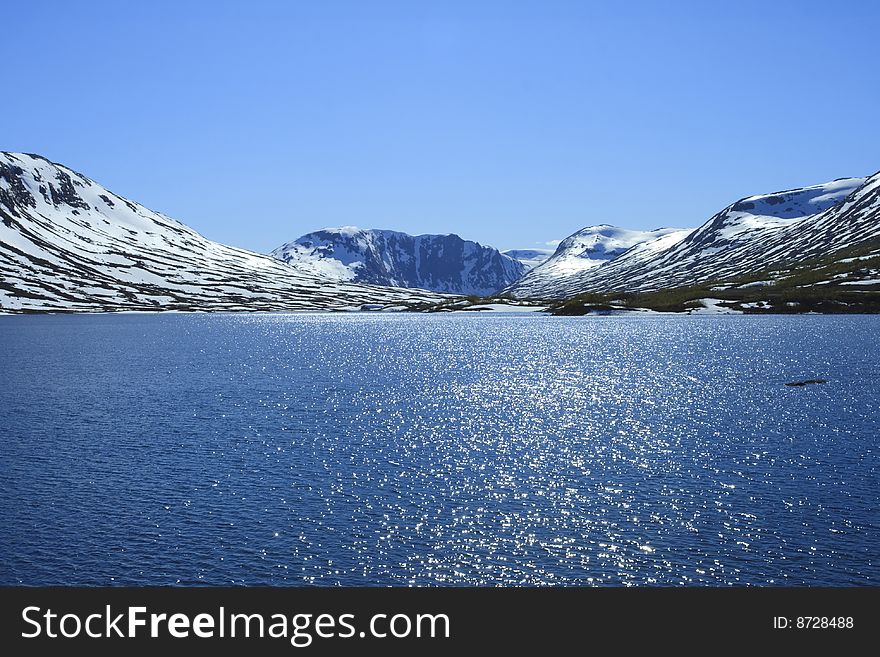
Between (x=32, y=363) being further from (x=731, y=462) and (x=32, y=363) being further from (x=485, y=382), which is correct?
(x=731, y=462)

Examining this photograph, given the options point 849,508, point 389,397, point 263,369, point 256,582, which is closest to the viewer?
point 256,582

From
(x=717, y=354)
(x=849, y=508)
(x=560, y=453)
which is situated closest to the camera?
(x=849, y=508)

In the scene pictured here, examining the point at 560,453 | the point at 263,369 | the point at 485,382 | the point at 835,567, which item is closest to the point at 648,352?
the point at 485,382

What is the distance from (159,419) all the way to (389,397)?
27300 mm

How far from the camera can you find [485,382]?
4072 inches

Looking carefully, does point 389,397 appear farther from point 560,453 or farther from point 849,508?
point 849,508

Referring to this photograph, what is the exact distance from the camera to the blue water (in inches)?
1385

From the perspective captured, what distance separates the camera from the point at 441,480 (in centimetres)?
4978

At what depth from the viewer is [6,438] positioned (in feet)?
207

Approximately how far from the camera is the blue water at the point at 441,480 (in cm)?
3519
